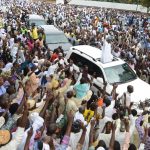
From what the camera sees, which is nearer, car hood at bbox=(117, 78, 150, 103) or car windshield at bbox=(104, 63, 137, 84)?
car hood at bbox=(117, 78, 150, 103)

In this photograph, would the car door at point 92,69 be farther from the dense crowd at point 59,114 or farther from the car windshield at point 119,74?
the dense crowd at point 59,114

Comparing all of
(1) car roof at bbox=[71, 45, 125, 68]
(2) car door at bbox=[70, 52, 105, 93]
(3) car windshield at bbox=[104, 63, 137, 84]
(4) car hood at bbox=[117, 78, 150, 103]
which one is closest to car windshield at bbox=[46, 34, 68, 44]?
(1) car roof at bbox=[71, 45, 125, 68]

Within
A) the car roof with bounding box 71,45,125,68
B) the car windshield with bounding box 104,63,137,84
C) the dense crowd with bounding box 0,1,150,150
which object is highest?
the dense crowd with bounding box 0,1,150,150

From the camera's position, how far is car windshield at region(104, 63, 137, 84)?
10.3 m

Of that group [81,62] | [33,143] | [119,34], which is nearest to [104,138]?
[33,143]

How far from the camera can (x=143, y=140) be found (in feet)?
19.2

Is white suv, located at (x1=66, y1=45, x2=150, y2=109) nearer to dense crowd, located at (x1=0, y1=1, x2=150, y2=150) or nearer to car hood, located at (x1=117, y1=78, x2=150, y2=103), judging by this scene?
car hood, located at (x1=117, y1=78, x2=150, y2=103)

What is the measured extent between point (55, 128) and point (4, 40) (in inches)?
302

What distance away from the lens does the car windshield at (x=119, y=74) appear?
33.9ft

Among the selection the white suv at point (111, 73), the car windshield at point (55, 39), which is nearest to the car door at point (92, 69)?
the white suv at point (111, 73)

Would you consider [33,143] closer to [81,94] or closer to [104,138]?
[104,138]

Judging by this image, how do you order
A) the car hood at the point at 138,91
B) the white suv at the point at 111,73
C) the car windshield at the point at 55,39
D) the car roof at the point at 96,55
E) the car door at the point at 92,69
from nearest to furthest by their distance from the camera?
the car hood at the point at 138,91 < the white suv at the point at 111,73 < the car door at the point at 92,69 < the car roof at the point at 96,55 < the car windshield at the point at 55,39

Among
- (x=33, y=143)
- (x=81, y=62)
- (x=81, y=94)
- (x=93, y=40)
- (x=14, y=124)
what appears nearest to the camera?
(x=33, y=143)

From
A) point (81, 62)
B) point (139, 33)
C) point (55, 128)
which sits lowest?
point (139, 33)
